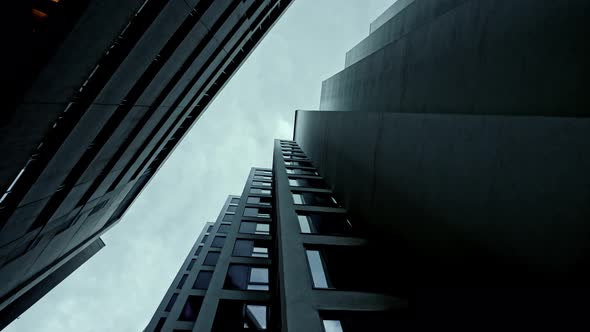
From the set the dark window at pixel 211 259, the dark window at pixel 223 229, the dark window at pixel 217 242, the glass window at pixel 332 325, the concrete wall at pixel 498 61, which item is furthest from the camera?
the dark window at pixel 223 229

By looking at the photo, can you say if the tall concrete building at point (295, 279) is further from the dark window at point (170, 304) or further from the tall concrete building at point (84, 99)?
the tall concrete building at point (84, 99)

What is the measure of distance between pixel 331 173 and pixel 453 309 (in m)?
14.9

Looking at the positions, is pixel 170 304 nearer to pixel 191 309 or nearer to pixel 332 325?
pixel 191 309

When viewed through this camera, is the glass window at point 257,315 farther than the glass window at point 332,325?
Yes

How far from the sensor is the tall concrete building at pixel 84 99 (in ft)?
23.4

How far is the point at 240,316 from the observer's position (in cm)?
1351

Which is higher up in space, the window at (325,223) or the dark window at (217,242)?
the window at (325,223)

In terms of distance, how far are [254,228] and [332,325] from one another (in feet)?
48.8

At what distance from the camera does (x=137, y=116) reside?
46.6 ft

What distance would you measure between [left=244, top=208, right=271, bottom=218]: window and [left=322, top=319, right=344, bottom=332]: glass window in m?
16.8

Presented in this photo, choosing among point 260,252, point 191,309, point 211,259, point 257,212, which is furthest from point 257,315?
point 211,259

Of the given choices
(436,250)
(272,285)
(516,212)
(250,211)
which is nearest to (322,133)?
(250,211)

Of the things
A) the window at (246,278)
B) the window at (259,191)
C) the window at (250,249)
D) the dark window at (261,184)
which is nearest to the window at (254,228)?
the window at (250,249)

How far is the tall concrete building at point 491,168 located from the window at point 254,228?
1084 cm
